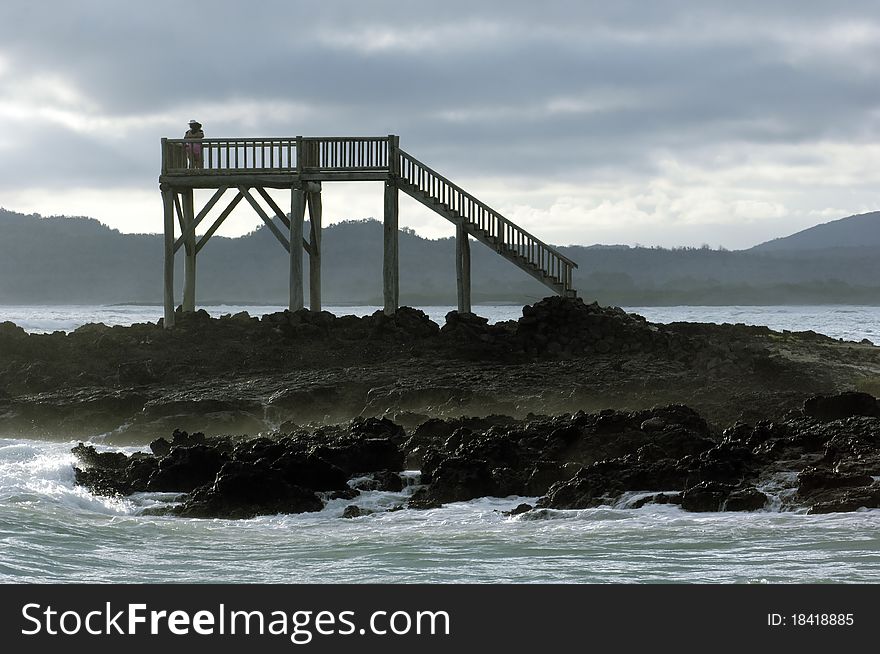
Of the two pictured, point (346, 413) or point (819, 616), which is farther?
point (346, 413)

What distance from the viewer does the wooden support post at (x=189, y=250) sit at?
3275 cm

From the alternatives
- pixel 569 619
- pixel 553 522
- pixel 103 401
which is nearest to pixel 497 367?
pixel 103 401

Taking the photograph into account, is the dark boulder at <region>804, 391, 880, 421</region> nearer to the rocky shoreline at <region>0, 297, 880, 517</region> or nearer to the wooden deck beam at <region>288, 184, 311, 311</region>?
the rocky shoreline at <region>0, 297, 880, 517</region>

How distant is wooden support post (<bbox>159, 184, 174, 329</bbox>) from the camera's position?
3183cm

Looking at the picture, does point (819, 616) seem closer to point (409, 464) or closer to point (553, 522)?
point (553, 522)

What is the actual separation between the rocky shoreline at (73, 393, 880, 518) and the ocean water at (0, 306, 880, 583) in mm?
289

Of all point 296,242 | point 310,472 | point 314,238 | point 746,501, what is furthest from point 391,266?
point 746,501

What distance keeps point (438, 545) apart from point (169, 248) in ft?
66.0

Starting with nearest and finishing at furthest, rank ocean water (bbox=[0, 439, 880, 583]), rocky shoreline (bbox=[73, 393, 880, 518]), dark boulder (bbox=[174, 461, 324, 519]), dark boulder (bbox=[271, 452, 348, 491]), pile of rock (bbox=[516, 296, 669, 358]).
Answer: ocean water (bbox=[0, 439, 880, 583]), rocky shoreline (bbox=[73, 393, 880, 518]), dark boulder (bbox=[174, 461, 324, 519]), dark boulder (bbox=[271, 452, 348, 491]), pile of rock (bbox=[516, 296, 669, 358])

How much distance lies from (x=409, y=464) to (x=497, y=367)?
7.27 m

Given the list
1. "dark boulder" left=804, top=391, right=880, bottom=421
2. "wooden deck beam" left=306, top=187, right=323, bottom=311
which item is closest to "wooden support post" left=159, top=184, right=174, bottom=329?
"wooden deck beam" left=306, top=187, right=323, bottom=311

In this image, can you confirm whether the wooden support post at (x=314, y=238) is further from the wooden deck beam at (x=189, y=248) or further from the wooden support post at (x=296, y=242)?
the wooden deck beam at (x=189, y=248)

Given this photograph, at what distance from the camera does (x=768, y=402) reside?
2133 cm

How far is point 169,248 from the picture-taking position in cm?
3312
